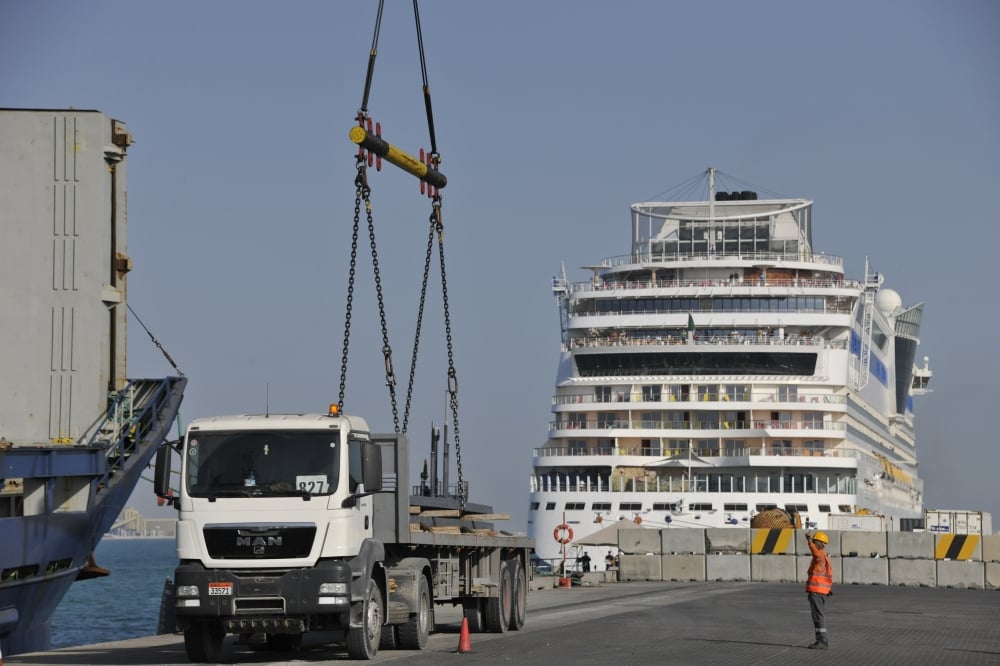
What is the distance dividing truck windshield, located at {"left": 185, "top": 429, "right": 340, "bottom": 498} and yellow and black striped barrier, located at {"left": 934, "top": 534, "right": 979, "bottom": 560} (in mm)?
32585

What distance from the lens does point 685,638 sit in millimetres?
21562

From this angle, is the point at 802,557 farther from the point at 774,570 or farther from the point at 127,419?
the point at 127,419

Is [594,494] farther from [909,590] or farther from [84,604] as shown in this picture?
[84,604]

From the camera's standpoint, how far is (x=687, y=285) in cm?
6706

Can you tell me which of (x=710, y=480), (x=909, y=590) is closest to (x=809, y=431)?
(x=710, y=480)

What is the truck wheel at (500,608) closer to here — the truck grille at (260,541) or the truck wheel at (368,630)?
the truck wheel at (368,630)

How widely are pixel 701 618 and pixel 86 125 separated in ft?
49.0

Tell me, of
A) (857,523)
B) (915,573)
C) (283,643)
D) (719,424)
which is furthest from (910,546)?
(283,643)

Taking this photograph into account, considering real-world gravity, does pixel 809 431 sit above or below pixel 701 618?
above

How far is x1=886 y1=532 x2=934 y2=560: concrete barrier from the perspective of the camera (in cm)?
4603

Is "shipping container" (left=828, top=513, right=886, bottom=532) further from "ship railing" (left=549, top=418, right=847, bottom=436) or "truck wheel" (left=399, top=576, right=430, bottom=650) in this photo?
"truck wheel" (left=399, top=576, right=430, bottom=650)

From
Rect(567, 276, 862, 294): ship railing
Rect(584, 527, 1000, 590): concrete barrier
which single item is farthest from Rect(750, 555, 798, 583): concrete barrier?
Rect(567, 276, 862, 294): ship railing

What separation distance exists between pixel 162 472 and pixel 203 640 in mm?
2180

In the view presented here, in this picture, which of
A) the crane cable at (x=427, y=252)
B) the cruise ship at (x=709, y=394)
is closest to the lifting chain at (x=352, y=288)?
the crane cable at (x=427, y=252)
